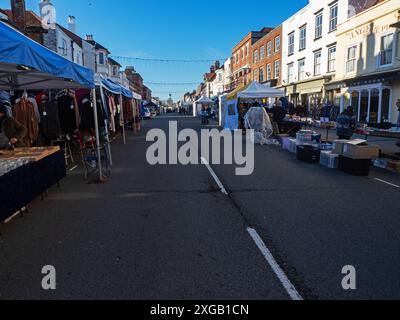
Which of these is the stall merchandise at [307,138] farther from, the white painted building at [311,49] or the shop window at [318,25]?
the shop window at [318,25]

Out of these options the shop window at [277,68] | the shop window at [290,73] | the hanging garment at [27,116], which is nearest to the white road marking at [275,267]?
the hanging garment at [27,116]

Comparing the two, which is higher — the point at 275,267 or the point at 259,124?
the point at 259,124

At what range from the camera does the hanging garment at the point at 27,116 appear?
8.98 metres

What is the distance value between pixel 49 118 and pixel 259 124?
367 inches

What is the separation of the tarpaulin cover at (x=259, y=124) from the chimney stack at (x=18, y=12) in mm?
11410

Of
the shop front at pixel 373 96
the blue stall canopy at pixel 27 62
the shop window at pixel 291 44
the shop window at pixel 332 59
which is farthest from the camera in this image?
the shop window at pixel 291 44

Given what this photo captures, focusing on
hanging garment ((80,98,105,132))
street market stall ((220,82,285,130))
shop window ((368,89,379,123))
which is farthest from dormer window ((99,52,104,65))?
hanging garment ((80,98,105,132))

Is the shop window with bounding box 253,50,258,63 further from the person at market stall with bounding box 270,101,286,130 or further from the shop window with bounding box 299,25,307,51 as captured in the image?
the person at market stall with bounding box 270,101,286,130

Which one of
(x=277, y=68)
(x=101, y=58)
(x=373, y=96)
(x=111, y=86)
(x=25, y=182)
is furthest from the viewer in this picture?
(x=101, y=58)

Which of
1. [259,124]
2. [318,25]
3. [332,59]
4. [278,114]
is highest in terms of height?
[318,25]

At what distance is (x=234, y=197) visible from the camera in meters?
6.54

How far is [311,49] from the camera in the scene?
28.4 meters

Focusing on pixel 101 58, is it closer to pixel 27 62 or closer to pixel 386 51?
pixel 386 51

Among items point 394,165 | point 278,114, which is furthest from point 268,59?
point 394,165
